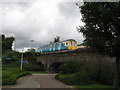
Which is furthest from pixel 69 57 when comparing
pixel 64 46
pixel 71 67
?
pixel 71 67

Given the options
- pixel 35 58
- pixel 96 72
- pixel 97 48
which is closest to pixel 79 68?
pixel 96 72

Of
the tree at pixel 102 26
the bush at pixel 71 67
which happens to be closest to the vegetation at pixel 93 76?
the bush at pixel 71 67

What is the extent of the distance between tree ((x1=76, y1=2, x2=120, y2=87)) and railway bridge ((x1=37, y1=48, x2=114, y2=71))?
236 centimetres

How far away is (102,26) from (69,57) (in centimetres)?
2052

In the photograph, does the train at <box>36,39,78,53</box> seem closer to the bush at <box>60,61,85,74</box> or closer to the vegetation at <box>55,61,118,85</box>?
the bush at <box>60,61,85,74</box>

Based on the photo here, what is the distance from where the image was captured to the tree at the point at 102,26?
1040 cm

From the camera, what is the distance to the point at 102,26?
11.2 m

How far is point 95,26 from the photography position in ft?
38.5

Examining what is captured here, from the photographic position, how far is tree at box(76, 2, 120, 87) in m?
10.4

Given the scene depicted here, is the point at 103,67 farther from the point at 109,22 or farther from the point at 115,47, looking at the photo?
the point at 109,22

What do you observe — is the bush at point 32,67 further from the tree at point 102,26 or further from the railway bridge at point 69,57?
the tree at point 102,26

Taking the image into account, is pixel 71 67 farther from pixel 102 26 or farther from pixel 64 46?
pixel 64 46

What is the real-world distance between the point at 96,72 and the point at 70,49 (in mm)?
17621

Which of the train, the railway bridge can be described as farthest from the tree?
the train
